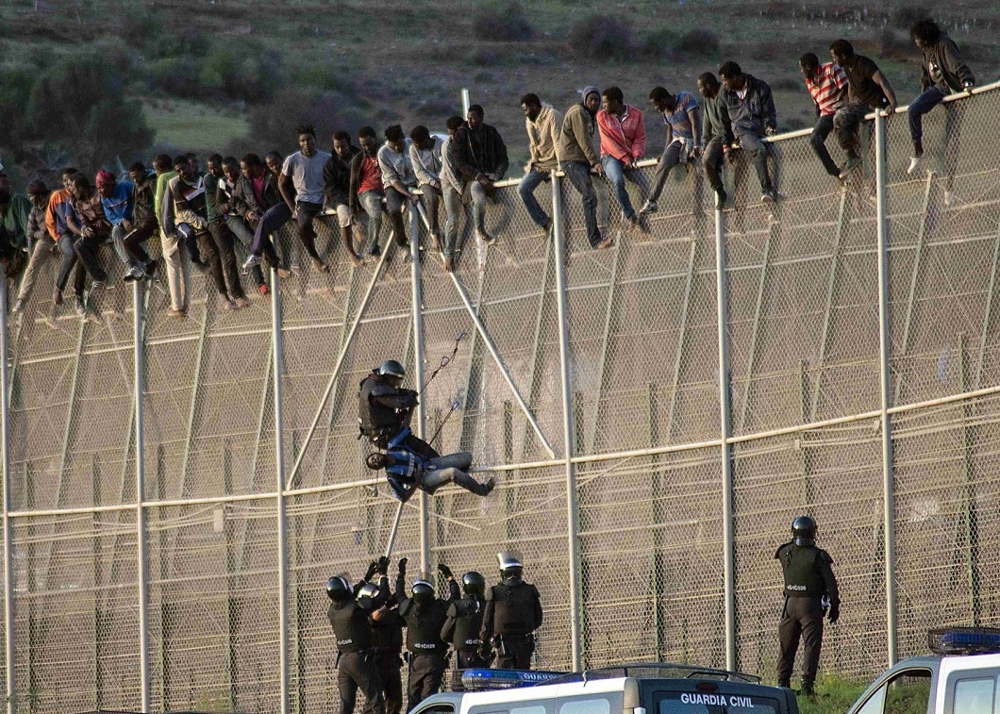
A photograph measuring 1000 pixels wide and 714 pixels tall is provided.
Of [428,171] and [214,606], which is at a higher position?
[428,171]

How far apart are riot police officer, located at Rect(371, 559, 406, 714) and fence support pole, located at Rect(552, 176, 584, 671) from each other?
183 centimetres

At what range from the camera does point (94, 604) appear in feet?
84.9

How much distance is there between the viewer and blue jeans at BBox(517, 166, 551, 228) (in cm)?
2195

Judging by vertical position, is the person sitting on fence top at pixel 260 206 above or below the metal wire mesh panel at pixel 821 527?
above

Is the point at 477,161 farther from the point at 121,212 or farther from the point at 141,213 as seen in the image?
the point at 121,212

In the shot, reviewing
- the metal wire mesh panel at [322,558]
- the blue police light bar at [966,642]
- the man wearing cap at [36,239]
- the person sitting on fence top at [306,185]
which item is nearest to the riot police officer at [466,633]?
the metal wire mesh panel at [322,558]

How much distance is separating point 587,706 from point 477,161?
10116 millimetres

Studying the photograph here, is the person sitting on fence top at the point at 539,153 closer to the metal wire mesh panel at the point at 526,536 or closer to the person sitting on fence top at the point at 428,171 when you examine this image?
the person sitting on fence top at the point at 428,171

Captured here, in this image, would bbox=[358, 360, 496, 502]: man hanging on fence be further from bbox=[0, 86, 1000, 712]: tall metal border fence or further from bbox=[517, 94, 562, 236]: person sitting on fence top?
bbox=[517, 94, 562, 236]: person sitting on fence top

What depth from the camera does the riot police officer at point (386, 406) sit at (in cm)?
2208

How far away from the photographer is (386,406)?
72.8ft

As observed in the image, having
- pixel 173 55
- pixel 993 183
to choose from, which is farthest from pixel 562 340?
pixel 173 55

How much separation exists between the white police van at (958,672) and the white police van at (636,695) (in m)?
0.82

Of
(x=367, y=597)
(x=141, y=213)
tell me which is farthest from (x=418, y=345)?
(x=141, y=213)
